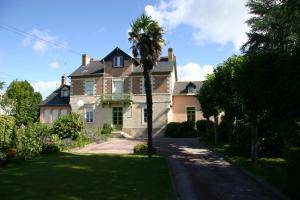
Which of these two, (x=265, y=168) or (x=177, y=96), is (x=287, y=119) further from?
(x=177, y=96)

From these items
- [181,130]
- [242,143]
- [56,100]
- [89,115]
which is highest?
[56,100]

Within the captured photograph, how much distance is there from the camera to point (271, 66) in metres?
14.5

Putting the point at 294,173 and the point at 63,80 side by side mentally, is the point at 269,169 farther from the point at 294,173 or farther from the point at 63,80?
the point at 63,80

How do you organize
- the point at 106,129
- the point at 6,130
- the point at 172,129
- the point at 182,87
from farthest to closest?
1. the point at 182,87
2. the point at 106,129
3. the point at 172,129
4. the point at 6,130

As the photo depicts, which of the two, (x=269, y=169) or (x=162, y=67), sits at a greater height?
(x=162, y=67)

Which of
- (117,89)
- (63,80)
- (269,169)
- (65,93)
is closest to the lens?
(269,169)

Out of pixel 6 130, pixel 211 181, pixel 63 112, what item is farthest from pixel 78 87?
pixel 211 181

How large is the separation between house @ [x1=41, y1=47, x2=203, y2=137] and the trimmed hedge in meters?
1.23

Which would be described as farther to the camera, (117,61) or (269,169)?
(117,61)

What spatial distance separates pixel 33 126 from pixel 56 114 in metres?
24.2

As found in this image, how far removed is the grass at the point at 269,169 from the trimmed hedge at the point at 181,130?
53.6 ft

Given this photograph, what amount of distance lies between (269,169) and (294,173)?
6047mm

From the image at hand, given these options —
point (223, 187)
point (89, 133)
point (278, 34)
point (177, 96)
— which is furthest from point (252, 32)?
point (223, 187)

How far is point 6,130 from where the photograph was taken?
63.8 ft
